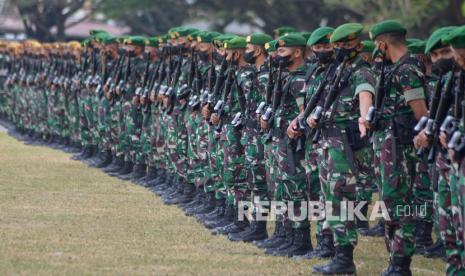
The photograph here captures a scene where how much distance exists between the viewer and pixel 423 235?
1090cm

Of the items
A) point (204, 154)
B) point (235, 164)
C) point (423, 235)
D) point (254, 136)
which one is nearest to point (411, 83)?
point (423, 235)

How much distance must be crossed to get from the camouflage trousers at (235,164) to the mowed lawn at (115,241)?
520mm

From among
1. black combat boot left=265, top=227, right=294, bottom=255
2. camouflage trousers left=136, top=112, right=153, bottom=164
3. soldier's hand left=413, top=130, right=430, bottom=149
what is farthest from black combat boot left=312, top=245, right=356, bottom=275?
camouflage trousers left=136, top=112, right=153, bottom=164

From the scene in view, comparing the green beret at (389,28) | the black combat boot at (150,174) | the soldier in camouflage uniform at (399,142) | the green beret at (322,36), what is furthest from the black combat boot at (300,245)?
the black combat boot at (150,174)

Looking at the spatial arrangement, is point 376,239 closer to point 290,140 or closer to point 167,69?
point 290,140

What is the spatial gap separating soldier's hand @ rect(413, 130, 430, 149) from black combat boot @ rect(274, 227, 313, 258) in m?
2.23

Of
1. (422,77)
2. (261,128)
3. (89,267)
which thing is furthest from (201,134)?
(422,77)

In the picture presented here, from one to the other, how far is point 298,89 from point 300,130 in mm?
488

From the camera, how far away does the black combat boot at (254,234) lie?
1112 centimetres

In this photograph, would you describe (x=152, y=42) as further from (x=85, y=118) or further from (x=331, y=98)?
(x=331, y=98)

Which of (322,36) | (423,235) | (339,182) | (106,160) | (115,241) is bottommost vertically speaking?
(115,241)

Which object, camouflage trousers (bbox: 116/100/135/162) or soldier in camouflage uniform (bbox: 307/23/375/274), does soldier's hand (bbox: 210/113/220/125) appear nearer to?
soldier in camouflage uniform (bbox: 307/23/375/274)

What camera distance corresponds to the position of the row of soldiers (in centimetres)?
847

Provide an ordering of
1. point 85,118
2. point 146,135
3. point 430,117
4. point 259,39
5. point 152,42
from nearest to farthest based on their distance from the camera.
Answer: point 430,117, point 259,39, point 152,42, point 146,135, point 85,118
